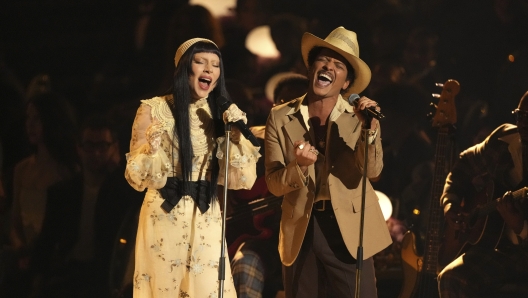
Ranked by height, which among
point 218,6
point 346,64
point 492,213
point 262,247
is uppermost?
point 218,6

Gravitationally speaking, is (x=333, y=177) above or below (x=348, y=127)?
below

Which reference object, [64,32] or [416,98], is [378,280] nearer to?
[416,98]

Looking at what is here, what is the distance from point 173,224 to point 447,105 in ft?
9.16

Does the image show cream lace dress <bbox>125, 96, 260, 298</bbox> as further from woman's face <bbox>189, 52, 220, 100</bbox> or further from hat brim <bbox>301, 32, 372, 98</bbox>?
hat brim <bbox>301, 32, 372, 98</bbox>

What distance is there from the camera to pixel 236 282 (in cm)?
564

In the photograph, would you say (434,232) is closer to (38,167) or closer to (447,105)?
(447,105)

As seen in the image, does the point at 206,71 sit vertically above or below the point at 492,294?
above

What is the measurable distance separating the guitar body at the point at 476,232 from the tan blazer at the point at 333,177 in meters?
1.84

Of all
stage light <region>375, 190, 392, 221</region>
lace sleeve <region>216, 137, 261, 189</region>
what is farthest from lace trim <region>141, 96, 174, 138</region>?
stage light <region>375, 190, 392, 221</region>

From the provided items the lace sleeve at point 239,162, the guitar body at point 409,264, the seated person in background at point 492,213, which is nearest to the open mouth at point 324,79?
the lace sleeve at point 239,162

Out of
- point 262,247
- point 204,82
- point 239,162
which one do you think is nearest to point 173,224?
point 239,162

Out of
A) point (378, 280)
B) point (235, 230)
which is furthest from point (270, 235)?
point (378, 280)

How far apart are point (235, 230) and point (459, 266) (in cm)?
166

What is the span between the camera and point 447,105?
5672 mm
